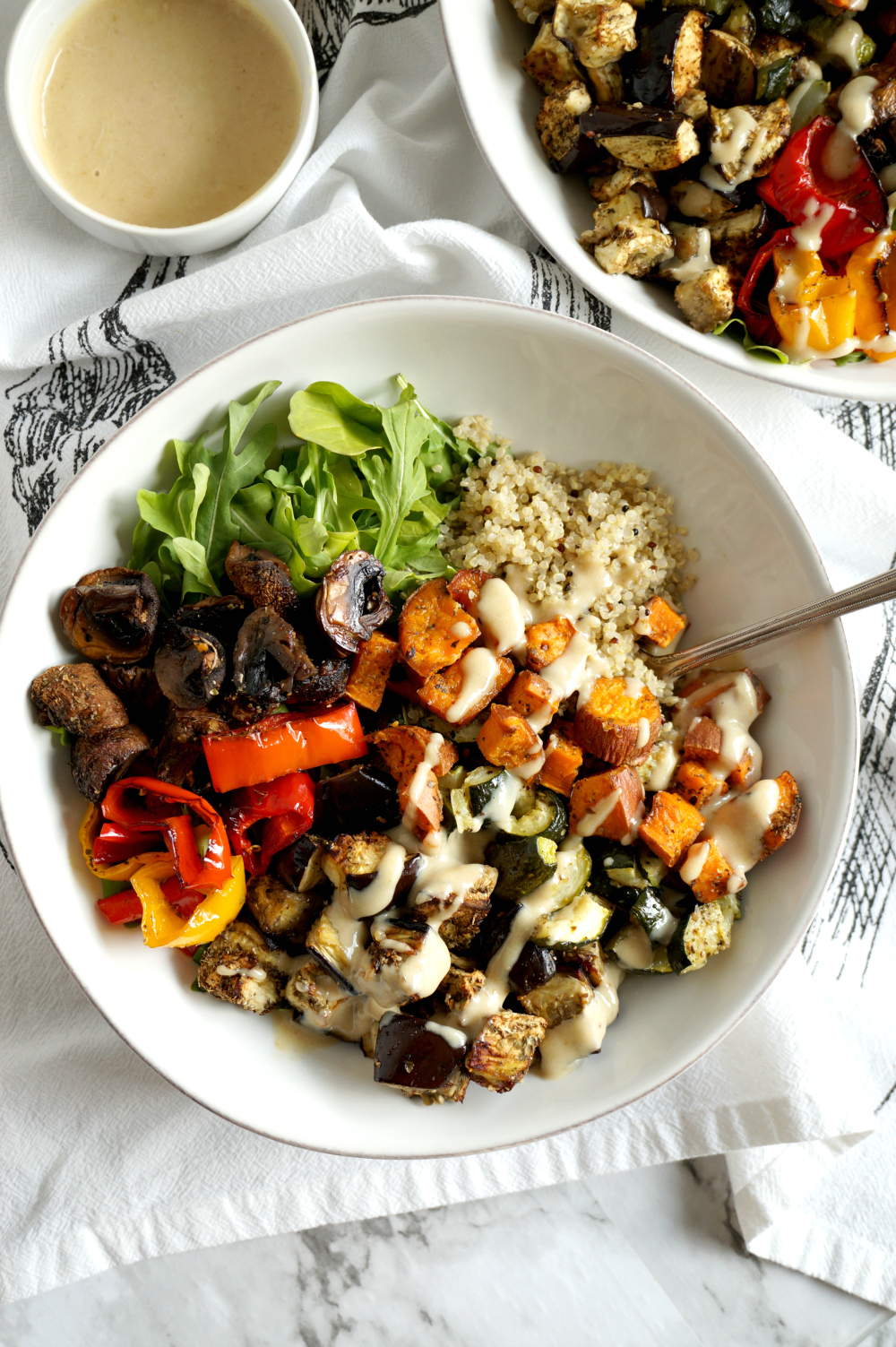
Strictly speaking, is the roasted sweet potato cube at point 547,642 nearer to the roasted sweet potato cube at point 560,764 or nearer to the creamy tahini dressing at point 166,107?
the roasted sweet potato cube at point 560,764

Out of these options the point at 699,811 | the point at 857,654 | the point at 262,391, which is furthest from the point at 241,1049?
the point at 857,654

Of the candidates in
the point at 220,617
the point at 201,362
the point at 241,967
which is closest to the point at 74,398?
the point at 201,362

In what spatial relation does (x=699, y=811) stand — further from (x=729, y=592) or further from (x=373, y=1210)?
(x=373, y=1210)

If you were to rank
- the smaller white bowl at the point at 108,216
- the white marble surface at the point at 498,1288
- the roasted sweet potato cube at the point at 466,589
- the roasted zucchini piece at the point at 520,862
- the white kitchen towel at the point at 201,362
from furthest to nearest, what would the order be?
the white marble surface at the point at 498,1288 < the white kitchen towel at the point at 201,362 < the smaller white bowl at the point at 108,216 < the roasted sweet potato cube at the point at 466,589 < the roasted zucchini piece at the point at 520,862

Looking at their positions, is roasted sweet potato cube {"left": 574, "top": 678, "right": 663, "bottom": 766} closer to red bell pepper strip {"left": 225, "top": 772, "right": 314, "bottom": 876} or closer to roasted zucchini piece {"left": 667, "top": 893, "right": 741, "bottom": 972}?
roasted zucchini piece {"left": 667, "top": 893, "right": 741, "bottom": 972}

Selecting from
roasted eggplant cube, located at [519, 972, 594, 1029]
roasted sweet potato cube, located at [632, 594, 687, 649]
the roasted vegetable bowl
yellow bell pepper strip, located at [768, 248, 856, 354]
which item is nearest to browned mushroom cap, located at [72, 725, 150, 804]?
the roasted vegetable bowl

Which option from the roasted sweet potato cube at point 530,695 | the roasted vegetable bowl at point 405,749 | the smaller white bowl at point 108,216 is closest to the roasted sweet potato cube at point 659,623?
the roasted vegetable bowl at point 405,749

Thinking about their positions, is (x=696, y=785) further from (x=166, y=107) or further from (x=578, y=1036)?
(x=166, y=107)
